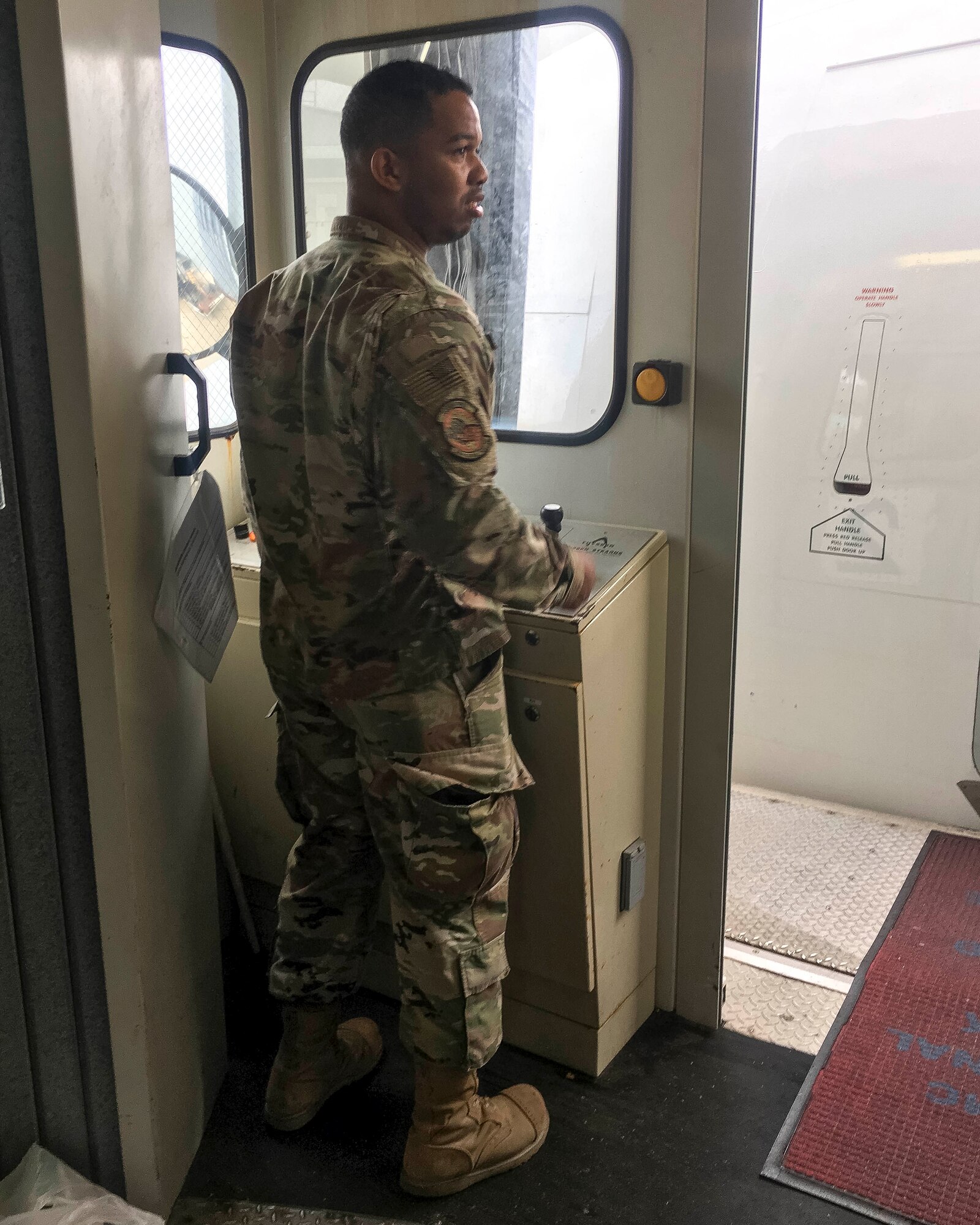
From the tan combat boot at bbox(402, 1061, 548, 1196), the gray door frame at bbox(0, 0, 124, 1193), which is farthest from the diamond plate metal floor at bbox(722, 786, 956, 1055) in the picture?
the gray door frame at bbox(0, 0, 124, 1193)

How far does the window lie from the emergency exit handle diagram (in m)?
1.26

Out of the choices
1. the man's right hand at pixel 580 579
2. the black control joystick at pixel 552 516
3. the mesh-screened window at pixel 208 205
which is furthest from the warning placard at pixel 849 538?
the mesh-screened window at pixel 208 205

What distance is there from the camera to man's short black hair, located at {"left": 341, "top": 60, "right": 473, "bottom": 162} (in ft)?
5.15

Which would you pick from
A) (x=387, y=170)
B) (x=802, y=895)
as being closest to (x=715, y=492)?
(x=387, y=170)

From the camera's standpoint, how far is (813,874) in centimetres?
300

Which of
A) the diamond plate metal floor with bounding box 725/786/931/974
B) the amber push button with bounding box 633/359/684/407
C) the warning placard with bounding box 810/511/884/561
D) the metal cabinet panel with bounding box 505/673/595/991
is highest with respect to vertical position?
the amber push button with bounding box 633/359/684/407

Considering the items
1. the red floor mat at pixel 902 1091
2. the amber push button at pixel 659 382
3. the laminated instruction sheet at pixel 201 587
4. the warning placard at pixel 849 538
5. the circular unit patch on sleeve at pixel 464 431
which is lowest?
the red floor mat at pixel 902 1091

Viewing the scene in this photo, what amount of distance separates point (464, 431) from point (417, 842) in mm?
682

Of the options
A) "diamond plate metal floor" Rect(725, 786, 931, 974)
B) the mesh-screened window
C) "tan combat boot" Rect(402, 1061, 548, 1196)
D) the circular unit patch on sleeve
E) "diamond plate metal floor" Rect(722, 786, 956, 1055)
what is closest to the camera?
the circular unit patch on sleeve

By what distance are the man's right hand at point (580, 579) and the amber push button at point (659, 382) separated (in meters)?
0.45

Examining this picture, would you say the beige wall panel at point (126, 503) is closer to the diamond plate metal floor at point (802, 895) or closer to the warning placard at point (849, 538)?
the diamond plate metal floor at point (802, 895)

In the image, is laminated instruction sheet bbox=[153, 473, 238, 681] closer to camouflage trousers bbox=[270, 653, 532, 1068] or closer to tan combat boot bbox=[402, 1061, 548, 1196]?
camouflage trousers bbox=[270, 653, 532, 1068]

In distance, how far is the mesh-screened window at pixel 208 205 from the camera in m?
2.22

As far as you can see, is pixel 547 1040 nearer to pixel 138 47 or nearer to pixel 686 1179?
pixel 686 1179
